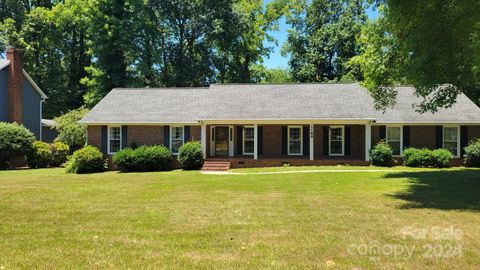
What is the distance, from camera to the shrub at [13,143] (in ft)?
85.2

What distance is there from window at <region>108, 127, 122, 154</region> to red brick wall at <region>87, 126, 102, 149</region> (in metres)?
0.62

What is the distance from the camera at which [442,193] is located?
12711 mm

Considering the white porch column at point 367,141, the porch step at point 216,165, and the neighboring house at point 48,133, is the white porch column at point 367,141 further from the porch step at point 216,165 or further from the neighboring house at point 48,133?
the neighboring house at point 48,133

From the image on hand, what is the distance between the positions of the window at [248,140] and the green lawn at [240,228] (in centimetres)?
1309

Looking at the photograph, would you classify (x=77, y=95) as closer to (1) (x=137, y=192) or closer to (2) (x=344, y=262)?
(1) (x=137, y=192)

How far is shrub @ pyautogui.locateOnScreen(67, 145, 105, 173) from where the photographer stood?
2370 cm

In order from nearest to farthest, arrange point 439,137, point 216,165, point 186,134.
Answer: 1. point 216,165
2. point 439,137
3. point 186,134

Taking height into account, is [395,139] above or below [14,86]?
below

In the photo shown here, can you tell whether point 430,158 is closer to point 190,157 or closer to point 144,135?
point 190,157

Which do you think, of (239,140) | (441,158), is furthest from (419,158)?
(239,140)

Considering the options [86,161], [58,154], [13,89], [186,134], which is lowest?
[86,161]

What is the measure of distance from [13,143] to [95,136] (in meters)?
5.05

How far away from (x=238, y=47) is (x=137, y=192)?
30.6m

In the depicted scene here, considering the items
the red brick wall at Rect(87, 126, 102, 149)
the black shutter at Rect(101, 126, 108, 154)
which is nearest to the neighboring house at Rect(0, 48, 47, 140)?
the red brick wall at Rect(87, 126, 102, 149)
